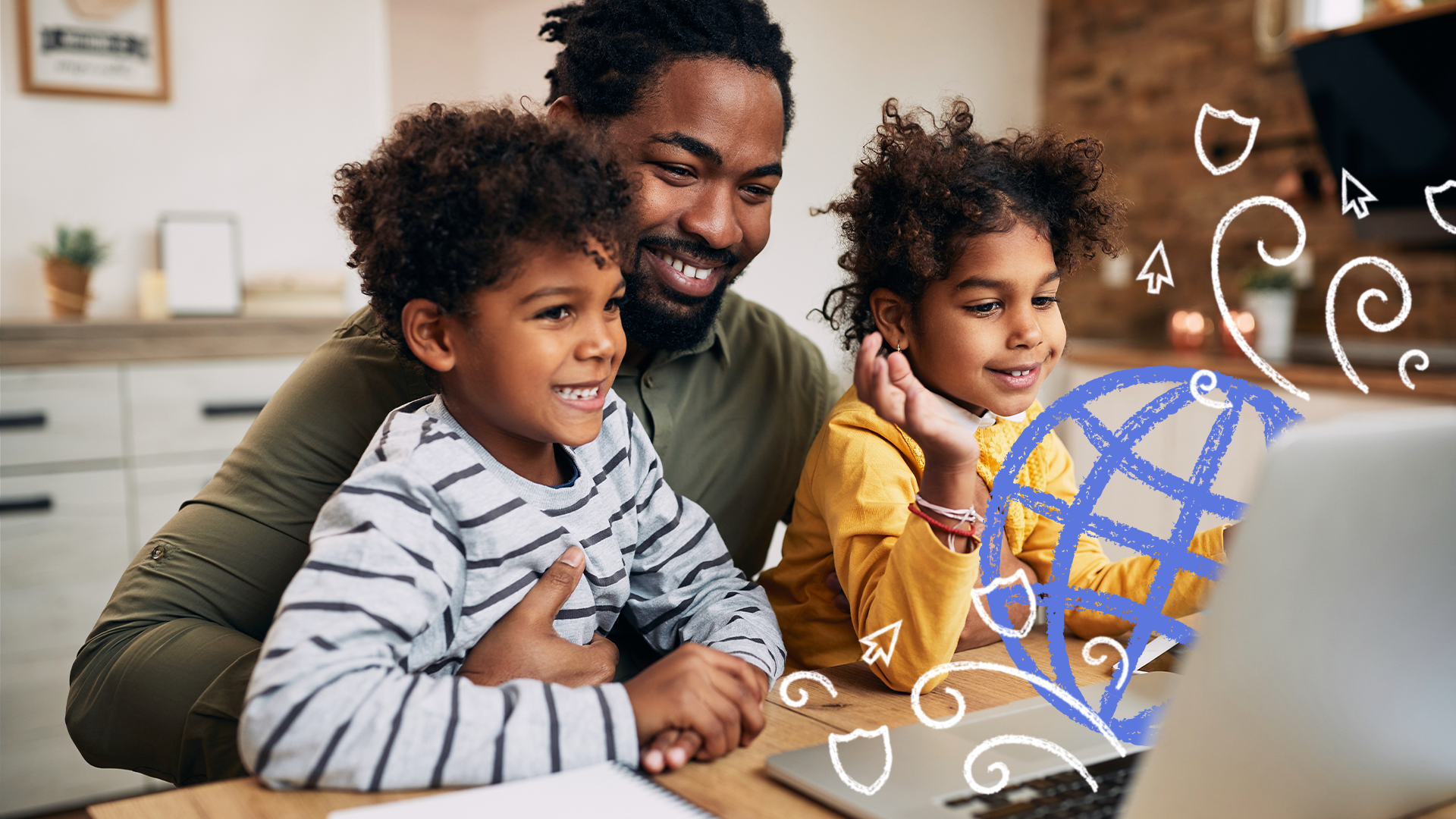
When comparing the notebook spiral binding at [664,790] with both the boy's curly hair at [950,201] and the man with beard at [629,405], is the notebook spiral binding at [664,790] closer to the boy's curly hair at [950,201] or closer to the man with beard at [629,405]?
the man with beard at [629,405]

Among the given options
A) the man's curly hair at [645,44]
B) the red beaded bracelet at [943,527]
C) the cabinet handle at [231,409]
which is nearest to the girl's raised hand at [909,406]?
the red beaded bracelet at [943,527]

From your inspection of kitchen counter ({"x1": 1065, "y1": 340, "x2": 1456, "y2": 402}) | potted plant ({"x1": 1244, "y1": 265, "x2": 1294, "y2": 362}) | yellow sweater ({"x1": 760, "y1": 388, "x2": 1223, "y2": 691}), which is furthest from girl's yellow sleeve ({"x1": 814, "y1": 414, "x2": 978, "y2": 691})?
potted plant ({"x1": 1244, "y1": 265, "x2": 1294, "y2": 362})

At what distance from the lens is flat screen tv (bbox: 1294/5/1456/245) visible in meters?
3.10

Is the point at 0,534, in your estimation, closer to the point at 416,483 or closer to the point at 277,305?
the point at 277,305

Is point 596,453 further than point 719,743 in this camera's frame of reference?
Yes

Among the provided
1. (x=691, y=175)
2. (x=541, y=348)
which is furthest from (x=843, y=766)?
(x=691, y=175)

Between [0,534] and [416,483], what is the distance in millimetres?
2155

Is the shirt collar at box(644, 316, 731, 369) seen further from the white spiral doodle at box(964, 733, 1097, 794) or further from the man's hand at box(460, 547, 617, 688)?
the white spiral doodle at box(964, 733, 1097, 794)

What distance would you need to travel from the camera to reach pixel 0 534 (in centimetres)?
241

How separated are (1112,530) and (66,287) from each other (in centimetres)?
279

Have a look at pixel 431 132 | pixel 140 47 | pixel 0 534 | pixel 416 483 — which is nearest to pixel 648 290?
pixel 431 132

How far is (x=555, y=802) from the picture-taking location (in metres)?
0.67

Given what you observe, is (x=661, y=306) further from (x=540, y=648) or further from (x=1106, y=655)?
(x=1106, y=655)

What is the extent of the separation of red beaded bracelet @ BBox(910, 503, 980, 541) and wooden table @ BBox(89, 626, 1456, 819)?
0.46 feet
